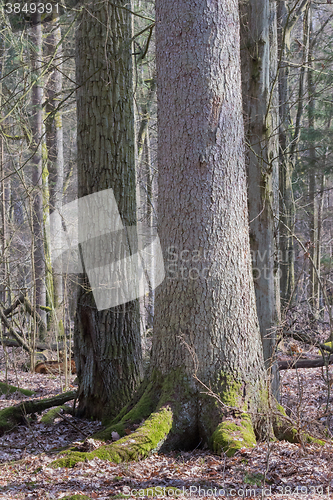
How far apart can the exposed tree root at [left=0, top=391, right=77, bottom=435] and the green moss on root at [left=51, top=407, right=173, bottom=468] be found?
1501 mm

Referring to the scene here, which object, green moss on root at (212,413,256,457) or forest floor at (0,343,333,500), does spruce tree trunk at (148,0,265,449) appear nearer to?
green moss on root at (212,413,256,457)

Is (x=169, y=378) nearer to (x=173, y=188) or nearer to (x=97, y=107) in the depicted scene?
(x=173, y=188)

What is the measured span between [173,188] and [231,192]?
0.49 m

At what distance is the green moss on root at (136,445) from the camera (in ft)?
9.77

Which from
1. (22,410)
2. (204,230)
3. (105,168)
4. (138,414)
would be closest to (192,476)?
(138,414)

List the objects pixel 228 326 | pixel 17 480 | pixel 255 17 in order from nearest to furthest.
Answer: pixel 17 480 → pixel 228 326 → pixel 255 17

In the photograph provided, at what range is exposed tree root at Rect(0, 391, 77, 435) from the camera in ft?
Answer: 14.9

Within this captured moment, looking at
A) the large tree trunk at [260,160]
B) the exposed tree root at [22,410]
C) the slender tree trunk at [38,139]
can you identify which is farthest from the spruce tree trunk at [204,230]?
the slender tree trunk at [38,139]

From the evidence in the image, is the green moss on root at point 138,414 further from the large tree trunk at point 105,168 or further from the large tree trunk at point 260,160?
the large tree trunk at point 260,160

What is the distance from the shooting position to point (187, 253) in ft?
10.9

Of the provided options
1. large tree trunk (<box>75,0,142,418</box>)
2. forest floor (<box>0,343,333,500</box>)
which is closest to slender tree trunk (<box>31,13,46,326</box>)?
large tree trunk (<box>75,0,142,418</box>)

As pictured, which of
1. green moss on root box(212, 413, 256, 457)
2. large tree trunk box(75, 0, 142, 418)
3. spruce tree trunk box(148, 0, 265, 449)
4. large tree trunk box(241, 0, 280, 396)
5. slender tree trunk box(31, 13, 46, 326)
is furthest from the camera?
slender tree trunk box(31, 13, 46, 326)

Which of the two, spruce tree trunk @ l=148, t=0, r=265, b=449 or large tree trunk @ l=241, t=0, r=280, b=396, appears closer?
spruce tree trunk @ l=148, t=0, r=265, b=449

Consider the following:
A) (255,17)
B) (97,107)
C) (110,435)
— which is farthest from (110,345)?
(255,17)
